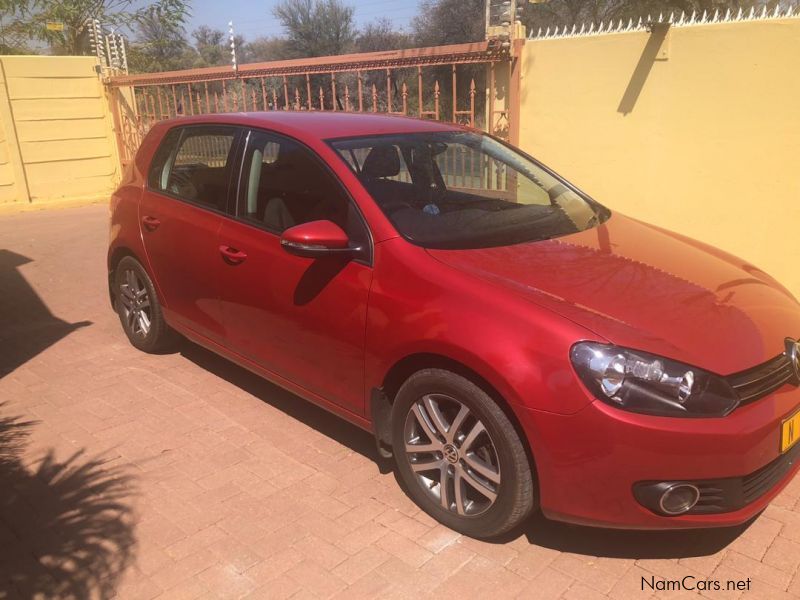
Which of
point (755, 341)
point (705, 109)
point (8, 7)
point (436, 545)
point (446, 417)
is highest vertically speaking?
point (8, 7)

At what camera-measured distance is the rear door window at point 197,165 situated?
159 inches

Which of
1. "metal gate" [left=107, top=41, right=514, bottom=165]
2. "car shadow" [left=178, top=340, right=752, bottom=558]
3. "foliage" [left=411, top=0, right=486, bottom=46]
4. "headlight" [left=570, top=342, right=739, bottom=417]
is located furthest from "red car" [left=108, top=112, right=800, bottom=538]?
"foliage" [left=411, top=0, right=486, bottom=46]

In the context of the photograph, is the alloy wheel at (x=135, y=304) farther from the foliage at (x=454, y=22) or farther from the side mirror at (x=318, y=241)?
the foliage at (x=454, y=22)

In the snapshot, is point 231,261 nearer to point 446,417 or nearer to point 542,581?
point 446,417

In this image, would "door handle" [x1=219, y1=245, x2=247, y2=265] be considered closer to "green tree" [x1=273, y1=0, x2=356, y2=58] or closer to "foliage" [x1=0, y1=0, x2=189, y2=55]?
"foliage" [x1=0, y1=0, x2=189, y2=55]

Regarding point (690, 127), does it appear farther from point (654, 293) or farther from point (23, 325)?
point (23, 325)

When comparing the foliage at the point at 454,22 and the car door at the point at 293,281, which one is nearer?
the car door at the point at 293,281

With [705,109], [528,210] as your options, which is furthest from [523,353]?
[705,109]

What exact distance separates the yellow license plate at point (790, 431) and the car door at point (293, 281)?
1.75 meters

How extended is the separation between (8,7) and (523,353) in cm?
1493

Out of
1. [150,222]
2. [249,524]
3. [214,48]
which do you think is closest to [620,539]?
[249,524]

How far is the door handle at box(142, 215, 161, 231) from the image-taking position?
447 cm

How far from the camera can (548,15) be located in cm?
2191

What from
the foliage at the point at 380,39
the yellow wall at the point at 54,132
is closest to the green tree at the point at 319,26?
the foliage at the point at 380,39
